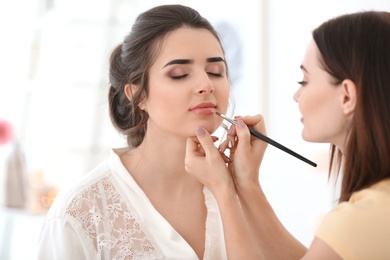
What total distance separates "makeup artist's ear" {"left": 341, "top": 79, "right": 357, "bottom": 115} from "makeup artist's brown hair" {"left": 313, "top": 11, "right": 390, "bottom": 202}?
11mm

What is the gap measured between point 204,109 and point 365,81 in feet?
1.55

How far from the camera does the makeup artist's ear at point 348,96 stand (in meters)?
0.97

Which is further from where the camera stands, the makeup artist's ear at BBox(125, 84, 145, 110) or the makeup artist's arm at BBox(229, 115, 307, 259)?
the makeup artist's ear at BBox(125, 84, 145, 110)

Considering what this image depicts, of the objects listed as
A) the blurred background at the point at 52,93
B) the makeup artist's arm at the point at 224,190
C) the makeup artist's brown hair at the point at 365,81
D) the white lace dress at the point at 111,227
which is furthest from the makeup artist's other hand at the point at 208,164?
the blurred background at the point at 52,93

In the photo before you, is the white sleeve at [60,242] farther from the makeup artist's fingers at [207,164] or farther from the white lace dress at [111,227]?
the makeup artist's fingers at [207,164]

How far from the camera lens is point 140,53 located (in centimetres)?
141

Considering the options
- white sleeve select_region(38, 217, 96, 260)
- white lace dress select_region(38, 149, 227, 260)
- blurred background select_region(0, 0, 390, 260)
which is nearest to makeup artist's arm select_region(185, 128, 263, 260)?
white lace dress select_region(38, 149, 227, 260)

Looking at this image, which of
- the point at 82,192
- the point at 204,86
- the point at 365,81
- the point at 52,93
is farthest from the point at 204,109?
the point at 52,93

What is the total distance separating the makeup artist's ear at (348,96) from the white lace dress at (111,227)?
1.85ft

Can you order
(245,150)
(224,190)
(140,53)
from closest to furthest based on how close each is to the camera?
(224,190) → (245,150) → (140,53)

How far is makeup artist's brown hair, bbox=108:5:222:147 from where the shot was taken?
1394mm

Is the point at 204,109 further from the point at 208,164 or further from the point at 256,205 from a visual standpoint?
the point at 256,205

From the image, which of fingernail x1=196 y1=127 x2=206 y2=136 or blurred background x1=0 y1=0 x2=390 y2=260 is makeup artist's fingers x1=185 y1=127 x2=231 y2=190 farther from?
blurred background x1=0 y1=0 x2=390 y2=260

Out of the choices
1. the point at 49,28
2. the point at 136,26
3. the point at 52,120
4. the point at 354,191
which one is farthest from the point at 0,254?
the point at 354,191
